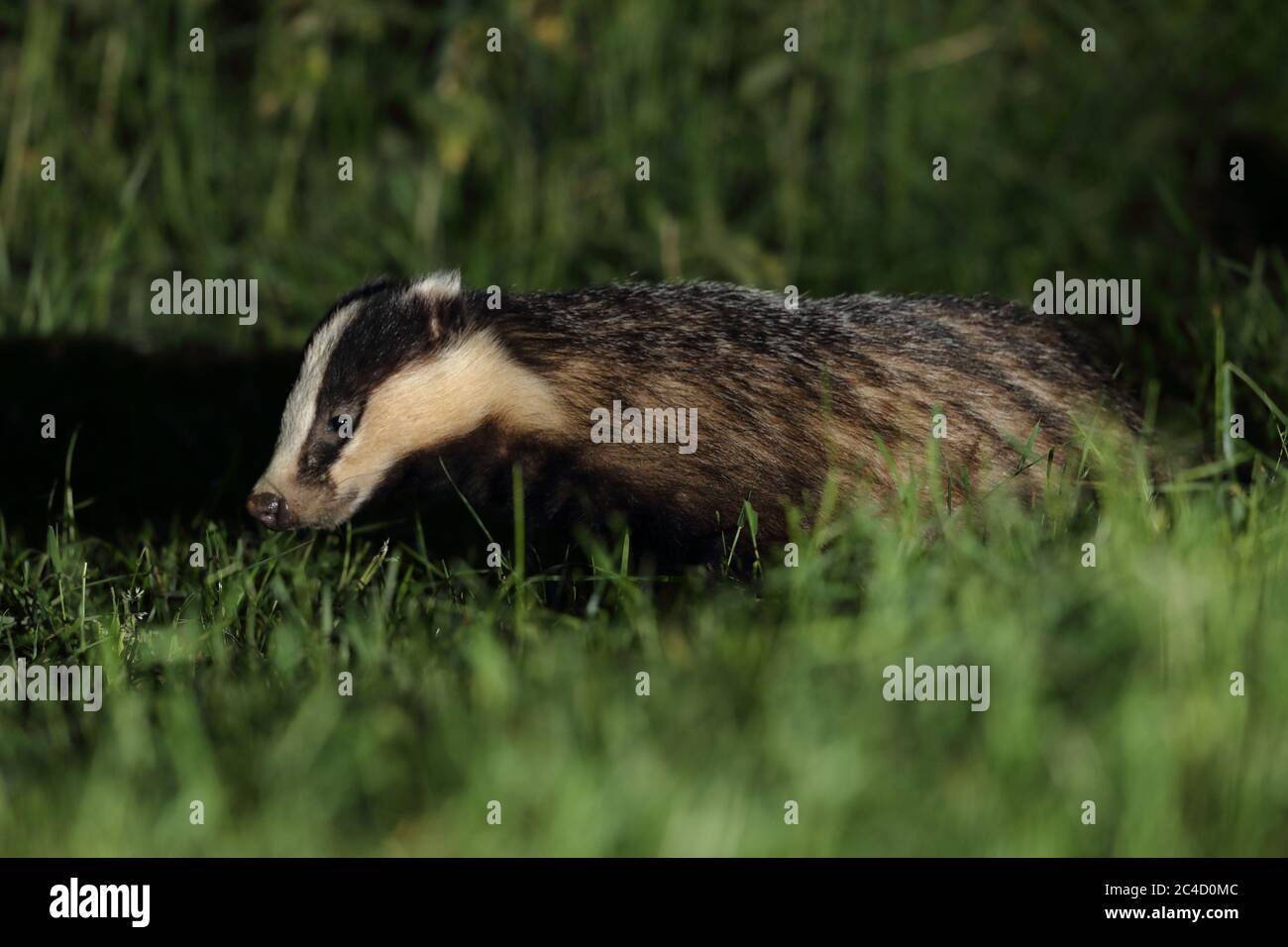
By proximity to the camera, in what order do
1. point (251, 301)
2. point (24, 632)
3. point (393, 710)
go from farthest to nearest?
point (251, 301) < point (24, 632) < point (393, 710)

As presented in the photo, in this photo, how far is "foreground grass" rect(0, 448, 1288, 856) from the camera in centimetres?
286

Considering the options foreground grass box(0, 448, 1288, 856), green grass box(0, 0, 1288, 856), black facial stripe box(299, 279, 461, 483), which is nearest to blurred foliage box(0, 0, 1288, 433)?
green grass box(0, 0, 1288, 856)

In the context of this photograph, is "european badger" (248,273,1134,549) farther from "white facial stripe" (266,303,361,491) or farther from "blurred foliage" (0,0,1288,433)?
"blurred foliage" (0,0,1288,433)

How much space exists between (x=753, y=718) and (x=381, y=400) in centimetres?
193

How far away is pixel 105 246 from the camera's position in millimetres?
7156

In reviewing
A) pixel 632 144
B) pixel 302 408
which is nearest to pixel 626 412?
pixel 302 408

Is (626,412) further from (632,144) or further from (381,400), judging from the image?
(632,144)

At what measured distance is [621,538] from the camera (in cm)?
456

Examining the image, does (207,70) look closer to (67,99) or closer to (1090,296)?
(67,99)

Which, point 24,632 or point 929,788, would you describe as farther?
point 24,632

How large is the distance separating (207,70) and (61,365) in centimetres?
202

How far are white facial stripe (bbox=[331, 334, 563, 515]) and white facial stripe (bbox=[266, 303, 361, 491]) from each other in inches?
5.3

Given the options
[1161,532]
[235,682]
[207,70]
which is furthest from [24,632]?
[207,70]
